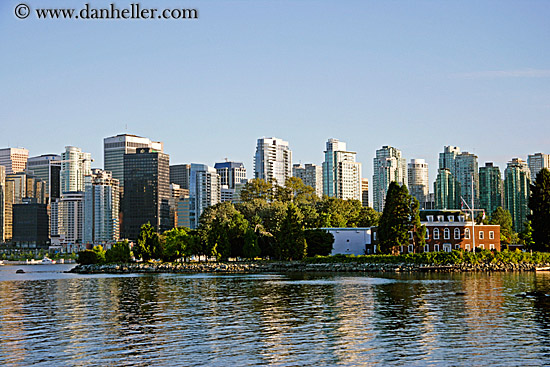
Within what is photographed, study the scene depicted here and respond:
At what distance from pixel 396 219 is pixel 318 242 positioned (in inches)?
712

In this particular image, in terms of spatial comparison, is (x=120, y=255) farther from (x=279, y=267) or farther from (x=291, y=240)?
(x=291, y=240)

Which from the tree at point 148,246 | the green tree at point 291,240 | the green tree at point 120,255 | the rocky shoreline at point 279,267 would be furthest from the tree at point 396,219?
the green tree at point 120,255

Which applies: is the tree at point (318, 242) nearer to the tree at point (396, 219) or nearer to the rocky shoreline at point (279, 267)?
the rocky shoreline at point (279, 267)

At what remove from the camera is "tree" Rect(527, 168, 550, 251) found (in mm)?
110206

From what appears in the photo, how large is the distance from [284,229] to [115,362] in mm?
88272

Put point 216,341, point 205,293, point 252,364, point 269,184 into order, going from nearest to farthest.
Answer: point 252,364, point 216,341, point 205,293, point 269,184

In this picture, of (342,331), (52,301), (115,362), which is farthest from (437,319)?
(52,301)

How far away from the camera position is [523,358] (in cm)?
3325

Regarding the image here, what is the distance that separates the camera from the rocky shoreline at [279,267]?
104938mm

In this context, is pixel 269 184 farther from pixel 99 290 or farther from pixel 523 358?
pixel 523 358

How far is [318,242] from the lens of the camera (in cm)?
12375

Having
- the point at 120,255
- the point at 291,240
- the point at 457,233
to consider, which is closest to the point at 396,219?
the point at 457,233

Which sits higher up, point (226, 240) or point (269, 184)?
point (269, 184)

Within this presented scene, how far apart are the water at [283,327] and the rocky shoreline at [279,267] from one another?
3287cm
